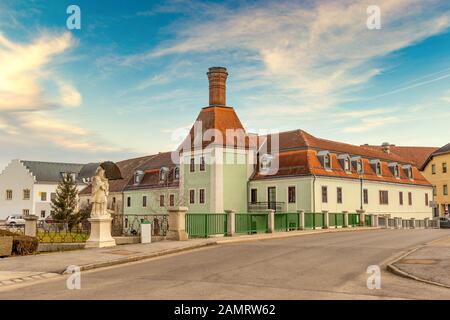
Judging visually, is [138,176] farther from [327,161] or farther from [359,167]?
[359,167]

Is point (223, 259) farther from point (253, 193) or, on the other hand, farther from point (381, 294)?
point (253, 193)

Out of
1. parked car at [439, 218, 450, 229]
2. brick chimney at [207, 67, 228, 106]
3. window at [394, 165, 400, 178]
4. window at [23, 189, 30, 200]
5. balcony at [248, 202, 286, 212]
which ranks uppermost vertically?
brick chimney at [207, 67, 228, 106]

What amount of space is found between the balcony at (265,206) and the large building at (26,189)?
1509 inches

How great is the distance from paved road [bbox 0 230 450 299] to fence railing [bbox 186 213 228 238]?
7.21 meters

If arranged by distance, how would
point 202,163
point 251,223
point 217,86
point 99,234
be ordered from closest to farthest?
point 99,234, point 251,223, point 202,163, point 217,86

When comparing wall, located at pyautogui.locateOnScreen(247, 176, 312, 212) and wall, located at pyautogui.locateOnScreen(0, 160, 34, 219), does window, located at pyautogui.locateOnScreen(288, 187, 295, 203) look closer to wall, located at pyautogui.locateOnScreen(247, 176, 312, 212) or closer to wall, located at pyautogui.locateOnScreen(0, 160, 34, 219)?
wall, located at pyautogui.locateOnScreen(247, 176, 312, 212)

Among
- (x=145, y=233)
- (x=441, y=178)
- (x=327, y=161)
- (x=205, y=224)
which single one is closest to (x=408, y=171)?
(x=441, y=178)

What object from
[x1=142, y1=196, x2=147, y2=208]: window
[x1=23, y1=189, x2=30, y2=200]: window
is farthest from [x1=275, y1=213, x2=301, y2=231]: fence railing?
[x1=23, y1=189, x2=30, y2=200]: window

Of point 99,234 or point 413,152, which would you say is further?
point 413,152

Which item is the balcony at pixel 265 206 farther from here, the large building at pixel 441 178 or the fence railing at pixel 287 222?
the large building at pixel 441 178

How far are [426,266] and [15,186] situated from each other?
7390 cm

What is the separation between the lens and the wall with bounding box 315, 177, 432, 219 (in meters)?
44.2

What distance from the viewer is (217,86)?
52094mm

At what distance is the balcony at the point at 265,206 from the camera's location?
45.4 metres
